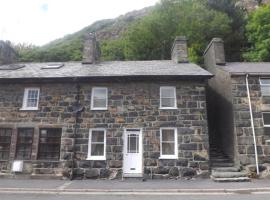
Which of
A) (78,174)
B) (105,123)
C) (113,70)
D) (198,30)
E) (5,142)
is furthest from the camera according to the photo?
(198,30)

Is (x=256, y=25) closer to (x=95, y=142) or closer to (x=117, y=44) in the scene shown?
(x=117, y=44)

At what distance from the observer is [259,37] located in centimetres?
3294

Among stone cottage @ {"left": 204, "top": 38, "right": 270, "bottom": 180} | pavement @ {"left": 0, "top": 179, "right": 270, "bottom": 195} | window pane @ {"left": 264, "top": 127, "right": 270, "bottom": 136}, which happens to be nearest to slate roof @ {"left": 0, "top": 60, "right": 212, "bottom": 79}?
stone cottage @ {"left": 204, "top": 38, "right": 270, "bottom": 180}

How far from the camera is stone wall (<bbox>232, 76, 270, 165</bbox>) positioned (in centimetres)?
1600

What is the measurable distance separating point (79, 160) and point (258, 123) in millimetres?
10255

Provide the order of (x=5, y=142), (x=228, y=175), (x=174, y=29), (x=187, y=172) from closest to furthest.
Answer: (x=228, y=175) → (x=187, y=172) → (x=5, y=142) → (x=174, y=29)

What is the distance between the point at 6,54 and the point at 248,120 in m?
18.2

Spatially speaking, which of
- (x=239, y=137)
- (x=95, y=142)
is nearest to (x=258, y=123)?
(x=239, y=137)

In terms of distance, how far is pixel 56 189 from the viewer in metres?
13.1

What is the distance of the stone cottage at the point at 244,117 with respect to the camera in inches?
631

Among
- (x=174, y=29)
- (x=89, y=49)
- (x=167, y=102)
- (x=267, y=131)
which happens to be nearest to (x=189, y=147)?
(x=167, y=102)

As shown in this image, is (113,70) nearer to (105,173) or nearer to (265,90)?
(105,173)

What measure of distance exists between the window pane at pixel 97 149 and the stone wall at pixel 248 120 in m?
7.59

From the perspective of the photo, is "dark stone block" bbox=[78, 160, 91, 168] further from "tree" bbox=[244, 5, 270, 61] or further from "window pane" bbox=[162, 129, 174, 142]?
"tree" bbox=[244, 5, 270, 61]
